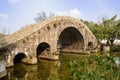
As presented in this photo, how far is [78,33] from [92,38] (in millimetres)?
5555

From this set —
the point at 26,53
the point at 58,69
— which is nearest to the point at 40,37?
the point at 26,53

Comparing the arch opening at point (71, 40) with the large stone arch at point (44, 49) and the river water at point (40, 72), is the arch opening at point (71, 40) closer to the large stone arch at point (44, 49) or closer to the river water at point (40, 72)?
the large stone arch at point (44, 49)

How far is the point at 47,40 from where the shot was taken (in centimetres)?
4772

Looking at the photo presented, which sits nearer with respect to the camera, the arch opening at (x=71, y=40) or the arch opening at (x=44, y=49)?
the arch opening at (x=44, y=49)

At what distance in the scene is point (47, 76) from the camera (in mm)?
33906

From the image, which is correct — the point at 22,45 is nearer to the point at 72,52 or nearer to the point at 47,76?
the point at 47,76

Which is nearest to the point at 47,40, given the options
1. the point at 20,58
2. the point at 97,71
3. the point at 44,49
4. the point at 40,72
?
the point at 44,49

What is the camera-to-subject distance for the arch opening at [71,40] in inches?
2441

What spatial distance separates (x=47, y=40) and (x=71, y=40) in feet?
56.4

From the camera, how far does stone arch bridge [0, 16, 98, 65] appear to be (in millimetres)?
40731

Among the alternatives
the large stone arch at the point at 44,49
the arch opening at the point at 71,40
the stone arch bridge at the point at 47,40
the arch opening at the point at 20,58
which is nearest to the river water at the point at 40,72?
the stone arch bridge at the point at 47,40

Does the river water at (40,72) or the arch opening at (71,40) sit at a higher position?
the arch opening at (71,40)

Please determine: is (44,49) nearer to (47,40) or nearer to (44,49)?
(44,49)

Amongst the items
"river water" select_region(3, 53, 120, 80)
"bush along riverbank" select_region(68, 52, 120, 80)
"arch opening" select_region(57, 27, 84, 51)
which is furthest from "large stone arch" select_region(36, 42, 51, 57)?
"bush along riverbank" select_region(68, 52, 120, 80)
